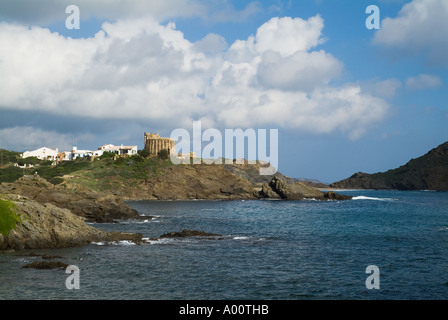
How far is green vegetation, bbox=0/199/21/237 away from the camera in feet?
132

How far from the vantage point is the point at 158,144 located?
18850 cm

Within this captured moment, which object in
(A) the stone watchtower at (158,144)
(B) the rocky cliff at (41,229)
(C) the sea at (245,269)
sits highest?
(A) the stone watchtower at (158,144)

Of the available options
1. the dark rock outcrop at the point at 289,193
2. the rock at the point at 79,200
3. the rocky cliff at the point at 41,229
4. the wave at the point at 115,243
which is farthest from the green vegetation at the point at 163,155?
the wave at the point at 115,243

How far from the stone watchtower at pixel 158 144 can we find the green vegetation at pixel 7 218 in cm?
14359

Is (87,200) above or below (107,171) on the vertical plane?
below

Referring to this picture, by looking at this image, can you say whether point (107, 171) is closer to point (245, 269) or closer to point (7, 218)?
point (7, 218)

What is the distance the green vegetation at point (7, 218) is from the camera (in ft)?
132

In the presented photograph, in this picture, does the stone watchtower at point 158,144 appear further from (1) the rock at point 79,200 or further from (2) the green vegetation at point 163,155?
(1) the rock at point 79,200

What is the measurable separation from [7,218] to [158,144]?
5847 inches

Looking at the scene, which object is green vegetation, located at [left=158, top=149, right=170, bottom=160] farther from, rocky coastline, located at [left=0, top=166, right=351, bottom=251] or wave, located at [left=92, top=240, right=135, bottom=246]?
wave, located at [left=92, top=240, right=135, bottom=246]

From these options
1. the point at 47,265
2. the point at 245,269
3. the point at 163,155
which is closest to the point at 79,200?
the point at 47,265

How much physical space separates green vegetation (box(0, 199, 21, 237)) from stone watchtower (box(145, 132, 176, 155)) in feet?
471

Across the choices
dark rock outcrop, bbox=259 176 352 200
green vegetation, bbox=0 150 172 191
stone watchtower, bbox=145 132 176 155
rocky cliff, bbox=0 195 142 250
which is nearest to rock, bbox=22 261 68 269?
rocky cliff, bbox=0 195 142 250
